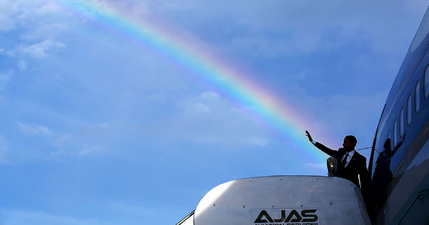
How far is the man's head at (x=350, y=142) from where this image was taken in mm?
7526

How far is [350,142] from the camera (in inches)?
297

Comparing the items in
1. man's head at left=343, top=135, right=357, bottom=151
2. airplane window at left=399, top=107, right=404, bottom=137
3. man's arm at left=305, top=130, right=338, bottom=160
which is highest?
man's arm at left=305, top=130, right=338, bottom=160

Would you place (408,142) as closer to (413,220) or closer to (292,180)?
(413,220)

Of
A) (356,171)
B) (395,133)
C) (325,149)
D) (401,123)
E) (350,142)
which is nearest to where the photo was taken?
(401,123)

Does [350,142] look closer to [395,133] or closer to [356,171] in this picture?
[356,171]

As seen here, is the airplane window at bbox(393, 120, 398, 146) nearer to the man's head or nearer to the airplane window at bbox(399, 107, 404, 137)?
the airplane window at bbox(399, 107, 404, 137)

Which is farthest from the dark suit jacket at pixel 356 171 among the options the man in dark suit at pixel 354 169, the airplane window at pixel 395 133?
the airplane window at pixel 395 133

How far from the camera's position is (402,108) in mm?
6172

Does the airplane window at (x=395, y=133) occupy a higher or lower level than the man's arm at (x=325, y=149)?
lower

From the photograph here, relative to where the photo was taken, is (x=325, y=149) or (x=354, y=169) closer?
(x=354, y=169)

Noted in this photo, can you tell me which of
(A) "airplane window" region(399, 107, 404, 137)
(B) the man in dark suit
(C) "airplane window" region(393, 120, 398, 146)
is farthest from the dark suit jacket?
(A) "airplane window" region(399, 107, 404, 137)

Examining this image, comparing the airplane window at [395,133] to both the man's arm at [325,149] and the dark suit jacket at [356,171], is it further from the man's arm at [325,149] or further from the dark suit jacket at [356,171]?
the man's arm at [325,149]

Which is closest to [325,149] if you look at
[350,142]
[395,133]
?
[350,142]

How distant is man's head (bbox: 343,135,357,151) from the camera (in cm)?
753
